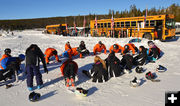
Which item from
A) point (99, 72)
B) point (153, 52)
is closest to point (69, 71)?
point (99, 72)

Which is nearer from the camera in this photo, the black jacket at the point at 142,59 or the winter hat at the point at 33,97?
the winter hat at the point at 33,97

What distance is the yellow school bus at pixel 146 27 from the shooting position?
43.6 feet

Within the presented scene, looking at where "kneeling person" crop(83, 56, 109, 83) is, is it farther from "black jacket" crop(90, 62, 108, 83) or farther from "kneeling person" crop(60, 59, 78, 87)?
"kneeling person" crop(60, 59, 78, 87)

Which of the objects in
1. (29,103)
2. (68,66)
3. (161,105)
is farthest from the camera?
(68,66)

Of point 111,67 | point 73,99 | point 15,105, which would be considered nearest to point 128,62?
point 111,67

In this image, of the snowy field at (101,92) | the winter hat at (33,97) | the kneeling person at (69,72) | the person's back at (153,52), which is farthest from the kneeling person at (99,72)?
the person's back at (153,52)

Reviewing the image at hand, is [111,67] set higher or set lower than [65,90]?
higher

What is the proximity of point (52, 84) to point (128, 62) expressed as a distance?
309 cm

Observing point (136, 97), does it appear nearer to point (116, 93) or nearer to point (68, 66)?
point (116, 93)

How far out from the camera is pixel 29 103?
11.7 ft

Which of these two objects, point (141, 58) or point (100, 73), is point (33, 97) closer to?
point (100, 73)

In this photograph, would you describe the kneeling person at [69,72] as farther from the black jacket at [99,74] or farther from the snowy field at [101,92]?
the black jacket at [99,74]

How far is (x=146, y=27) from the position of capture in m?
14.1

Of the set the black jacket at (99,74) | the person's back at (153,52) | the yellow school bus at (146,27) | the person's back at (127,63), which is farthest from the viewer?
the yellow school bus at (146,27)
